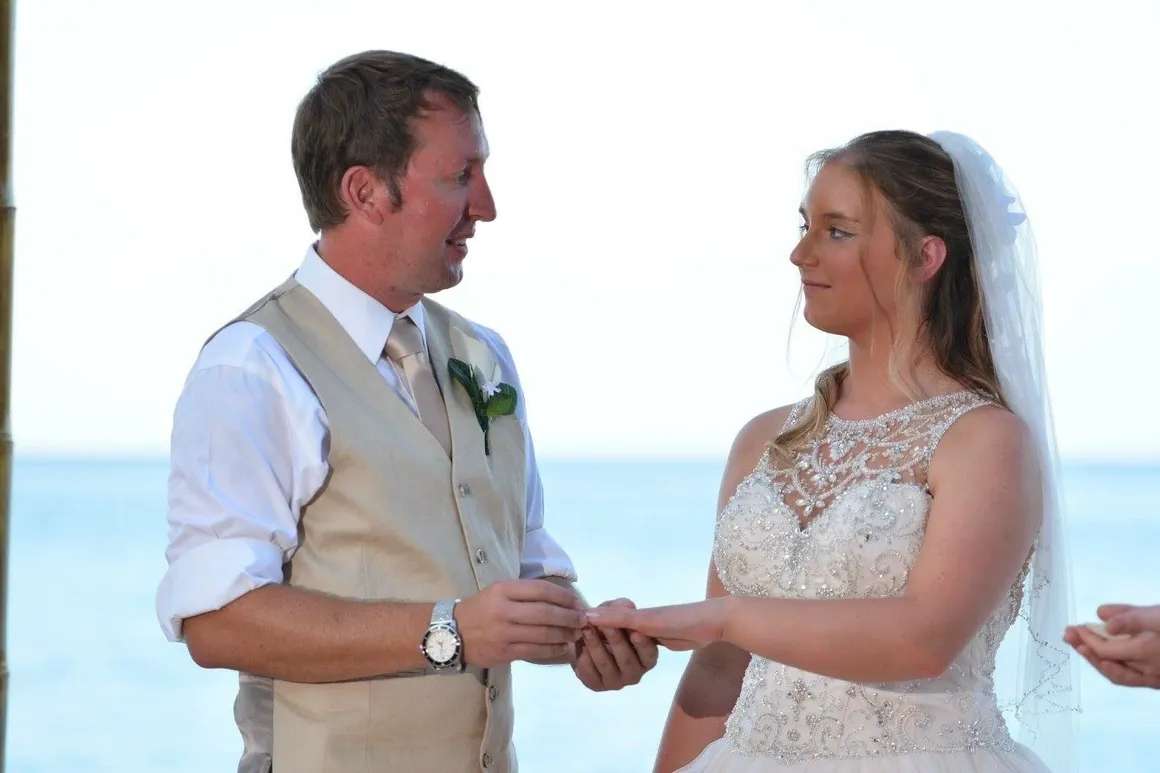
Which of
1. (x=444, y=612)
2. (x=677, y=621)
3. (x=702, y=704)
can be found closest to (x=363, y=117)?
(x=444, y=612)

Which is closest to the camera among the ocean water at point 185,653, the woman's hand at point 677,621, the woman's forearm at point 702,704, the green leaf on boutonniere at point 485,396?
the woman's hand at point 677,621

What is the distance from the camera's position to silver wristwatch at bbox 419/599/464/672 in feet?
8.20

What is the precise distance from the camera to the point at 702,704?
10.7 ft

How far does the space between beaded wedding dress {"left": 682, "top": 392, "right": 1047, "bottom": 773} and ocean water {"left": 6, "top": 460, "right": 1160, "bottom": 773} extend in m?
2.24

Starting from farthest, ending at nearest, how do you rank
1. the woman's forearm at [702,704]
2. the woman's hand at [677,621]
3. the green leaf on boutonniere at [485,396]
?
the woman's forearm at [702,704], the green leaf on boutonniere at [485,396], the woman's hand at [677,621]

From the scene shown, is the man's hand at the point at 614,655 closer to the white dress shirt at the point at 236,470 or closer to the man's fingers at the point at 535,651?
the man's fingers at the point at 535,651

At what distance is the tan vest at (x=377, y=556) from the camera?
8.65ft

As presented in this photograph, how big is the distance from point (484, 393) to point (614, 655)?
59cm

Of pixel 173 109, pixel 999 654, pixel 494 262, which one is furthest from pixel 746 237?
pixel 999 654

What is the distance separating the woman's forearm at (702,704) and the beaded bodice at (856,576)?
0.56 feet

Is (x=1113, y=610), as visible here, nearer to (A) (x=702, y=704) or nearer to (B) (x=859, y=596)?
(B) (x=859, y=596)

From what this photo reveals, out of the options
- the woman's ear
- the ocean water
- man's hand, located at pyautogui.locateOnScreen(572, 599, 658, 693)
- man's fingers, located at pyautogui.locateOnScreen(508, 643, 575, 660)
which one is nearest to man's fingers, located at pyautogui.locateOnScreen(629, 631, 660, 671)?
man's hand, located at pyautogui.locateOnScreen(572, 599, 658, 693)

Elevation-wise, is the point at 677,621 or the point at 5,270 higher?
the point at 5,270

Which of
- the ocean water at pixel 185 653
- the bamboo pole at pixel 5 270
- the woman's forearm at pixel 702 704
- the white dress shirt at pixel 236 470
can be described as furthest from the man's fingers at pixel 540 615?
the ocean water at pixel 185 653
